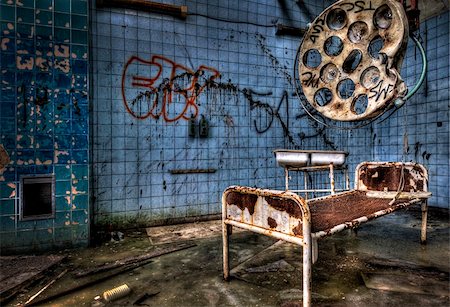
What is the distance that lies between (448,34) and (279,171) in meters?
3.47

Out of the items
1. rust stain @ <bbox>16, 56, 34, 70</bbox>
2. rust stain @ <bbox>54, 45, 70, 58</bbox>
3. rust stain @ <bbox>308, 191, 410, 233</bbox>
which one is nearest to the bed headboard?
rust stain @ <bbox>308, 191, 410, 233</bbox>

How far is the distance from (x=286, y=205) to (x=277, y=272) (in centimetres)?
100

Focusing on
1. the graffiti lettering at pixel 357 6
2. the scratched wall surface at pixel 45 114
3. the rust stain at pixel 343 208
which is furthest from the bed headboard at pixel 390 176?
the scratched wall surface at pixel 45 114

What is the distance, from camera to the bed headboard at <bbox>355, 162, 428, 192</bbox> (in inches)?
133

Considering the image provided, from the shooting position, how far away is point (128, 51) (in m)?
3.98

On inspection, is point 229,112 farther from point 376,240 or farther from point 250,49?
point 376,240

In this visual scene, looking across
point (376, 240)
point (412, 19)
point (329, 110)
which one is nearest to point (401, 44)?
point (412, 19)

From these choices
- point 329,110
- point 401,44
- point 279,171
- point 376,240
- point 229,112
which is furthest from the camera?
point 279,171

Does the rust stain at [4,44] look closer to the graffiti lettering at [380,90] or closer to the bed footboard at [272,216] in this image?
the bed footboard at [272,216]

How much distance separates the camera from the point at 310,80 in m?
2.54

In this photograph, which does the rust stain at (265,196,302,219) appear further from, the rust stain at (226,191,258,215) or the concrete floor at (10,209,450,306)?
Answer: the concrete floor at (10,209,450,306)

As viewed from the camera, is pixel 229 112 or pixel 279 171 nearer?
pixel 229 112

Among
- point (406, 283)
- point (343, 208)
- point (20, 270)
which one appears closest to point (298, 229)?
point (343, 208)

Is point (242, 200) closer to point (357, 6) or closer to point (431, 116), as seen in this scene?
point (357, 6)
